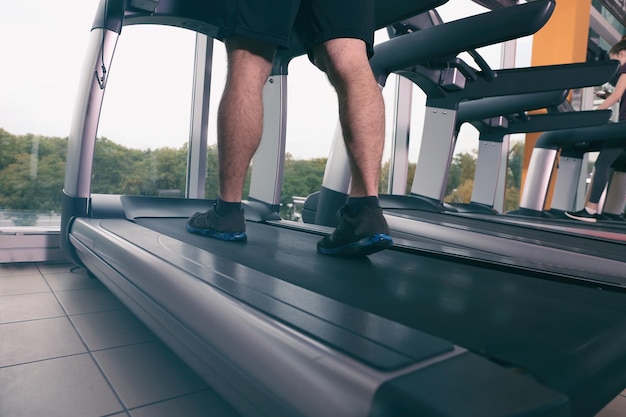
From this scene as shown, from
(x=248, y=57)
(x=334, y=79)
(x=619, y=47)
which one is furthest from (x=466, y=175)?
(x=248, y=57)

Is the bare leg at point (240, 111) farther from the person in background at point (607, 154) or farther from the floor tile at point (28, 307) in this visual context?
the person in background at point (607, 154)

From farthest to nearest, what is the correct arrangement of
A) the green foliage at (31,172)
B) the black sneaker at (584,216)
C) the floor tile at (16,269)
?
the black sneaker at (584,216) < the green foliage at (31,172) < the floor tile at (16,269)

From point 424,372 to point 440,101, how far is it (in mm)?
2560

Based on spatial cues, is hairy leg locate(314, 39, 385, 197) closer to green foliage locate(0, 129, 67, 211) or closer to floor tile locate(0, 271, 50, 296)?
floor tile locate(0, 271, 50, 296)

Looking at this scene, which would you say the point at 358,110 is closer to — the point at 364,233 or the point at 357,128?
the point at 357,128

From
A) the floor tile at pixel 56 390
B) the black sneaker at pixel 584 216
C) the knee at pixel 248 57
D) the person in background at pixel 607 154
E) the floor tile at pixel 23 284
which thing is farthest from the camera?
the black sneaker at pixel 584 216

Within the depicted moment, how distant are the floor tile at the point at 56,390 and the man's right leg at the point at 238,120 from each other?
554 mm

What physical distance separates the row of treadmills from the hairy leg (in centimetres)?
25

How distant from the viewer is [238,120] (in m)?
1.27

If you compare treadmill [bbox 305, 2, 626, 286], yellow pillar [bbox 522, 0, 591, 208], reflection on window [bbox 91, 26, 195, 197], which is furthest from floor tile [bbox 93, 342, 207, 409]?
yellow pillar [bbox 522, 0, 591, 208]

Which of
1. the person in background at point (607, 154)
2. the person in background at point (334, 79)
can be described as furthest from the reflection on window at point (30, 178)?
the person in background at point (607, 154)

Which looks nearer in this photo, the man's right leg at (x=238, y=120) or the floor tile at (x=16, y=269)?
the man's right leg at (x=238, y=120)

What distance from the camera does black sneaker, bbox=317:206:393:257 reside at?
1128 millimetres

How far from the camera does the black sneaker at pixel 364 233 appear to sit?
113cm
